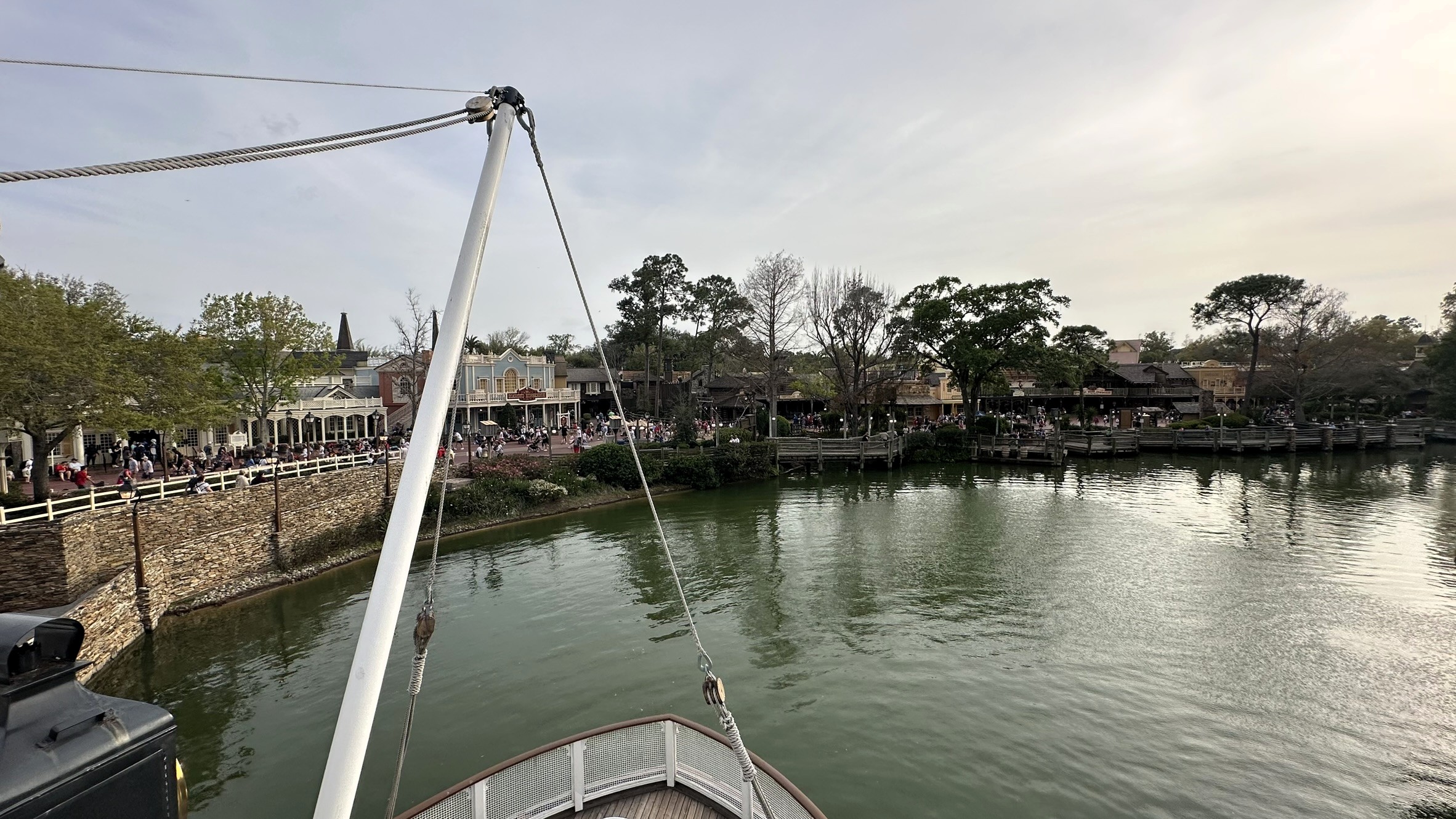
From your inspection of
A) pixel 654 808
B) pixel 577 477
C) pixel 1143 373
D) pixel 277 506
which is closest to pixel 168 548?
pixel 277 506

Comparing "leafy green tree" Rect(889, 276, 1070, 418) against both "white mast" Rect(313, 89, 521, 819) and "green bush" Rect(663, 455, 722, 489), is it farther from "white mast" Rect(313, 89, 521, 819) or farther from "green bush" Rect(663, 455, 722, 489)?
"white mast" Rect(313, 89, 521, 819)

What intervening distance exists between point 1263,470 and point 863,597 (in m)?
36.3

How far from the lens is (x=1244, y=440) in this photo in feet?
149

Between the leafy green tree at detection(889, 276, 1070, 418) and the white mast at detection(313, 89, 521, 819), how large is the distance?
4368cm

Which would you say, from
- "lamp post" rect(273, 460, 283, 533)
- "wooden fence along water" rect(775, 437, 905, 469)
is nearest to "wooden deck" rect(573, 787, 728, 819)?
"lamp post" rect(273, 460, 283, 533)

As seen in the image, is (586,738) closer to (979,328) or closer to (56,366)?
(56,366)

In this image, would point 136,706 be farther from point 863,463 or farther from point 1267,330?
point 1267,330

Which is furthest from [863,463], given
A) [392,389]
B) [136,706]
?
[136,706]

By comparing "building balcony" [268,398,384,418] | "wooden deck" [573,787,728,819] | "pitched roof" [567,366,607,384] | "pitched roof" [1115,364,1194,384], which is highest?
"pitched roof" [567,366,607,384]

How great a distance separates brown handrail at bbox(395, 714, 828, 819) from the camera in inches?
243

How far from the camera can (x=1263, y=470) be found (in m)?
38.2

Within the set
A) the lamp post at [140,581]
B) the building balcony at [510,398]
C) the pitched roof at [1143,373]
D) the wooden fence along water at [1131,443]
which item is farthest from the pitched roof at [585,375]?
the pitched roof at [1143,373]

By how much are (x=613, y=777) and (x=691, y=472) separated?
28.1 m

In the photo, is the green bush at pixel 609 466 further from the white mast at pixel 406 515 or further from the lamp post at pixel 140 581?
the white mast at pixel 406 515
